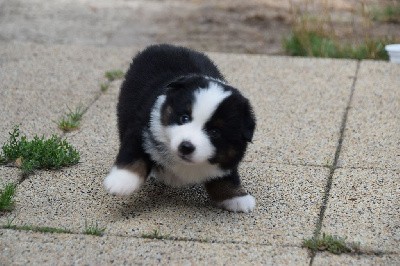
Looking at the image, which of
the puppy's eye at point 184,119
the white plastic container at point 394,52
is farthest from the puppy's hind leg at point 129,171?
the white plastic container at point 394,52

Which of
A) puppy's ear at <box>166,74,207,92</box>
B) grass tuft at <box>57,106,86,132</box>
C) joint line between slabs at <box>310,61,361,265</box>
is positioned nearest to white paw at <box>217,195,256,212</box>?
joint line between slabs at <box>310,61,361,265</box>

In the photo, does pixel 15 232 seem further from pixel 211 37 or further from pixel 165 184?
pixel 211 37

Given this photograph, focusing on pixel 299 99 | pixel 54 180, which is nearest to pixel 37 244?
pixel 54 180

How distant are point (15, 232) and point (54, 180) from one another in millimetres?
832

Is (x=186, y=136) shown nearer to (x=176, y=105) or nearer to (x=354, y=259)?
(x=176, y=105)

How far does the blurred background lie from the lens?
8.89m

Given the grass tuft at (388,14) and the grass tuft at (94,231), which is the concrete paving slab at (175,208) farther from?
the grass tuft at (388,14)

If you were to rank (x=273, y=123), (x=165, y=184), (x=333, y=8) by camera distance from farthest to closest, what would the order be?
(x=333, y=8) → (x=273, y=123) → (x=165, y=184)

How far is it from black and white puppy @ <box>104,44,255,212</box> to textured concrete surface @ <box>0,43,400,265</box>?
0.68 feet

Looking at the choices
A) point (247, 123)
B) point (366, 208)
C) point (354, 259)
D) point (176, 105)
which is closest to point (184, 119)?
point (176, 105)

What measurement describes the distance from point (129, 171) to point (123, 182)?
9 centimetres

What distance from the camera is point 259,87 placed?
762cm

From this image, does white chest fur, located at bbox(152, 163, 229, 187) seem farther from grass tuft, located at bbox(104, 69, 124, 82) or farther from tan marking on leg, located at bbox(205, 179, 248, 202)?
grass tuft, located at bbox(104, 69, 124, 82)

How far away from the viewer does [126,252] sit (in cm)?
443
